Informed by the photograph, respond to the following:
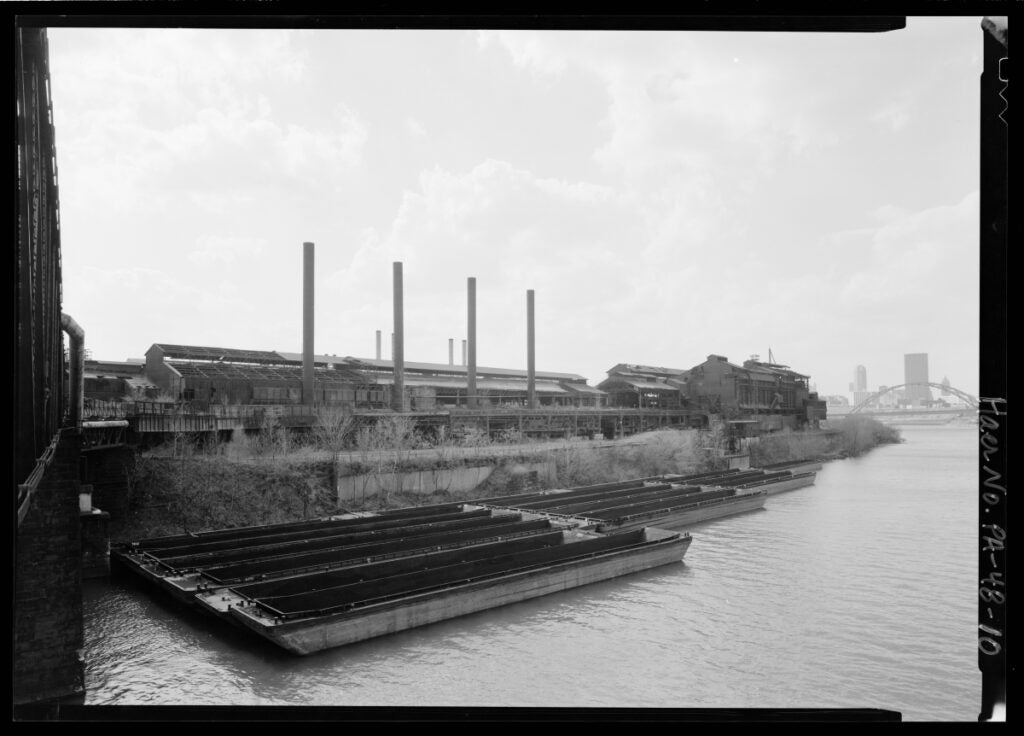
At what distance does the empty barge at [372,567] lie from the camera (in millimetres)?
10008

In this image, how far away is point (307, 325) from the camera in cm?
2412

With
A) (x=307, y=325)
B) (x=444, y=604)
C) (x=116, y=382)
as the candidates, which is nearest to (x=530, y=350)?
(x=307, y=325)

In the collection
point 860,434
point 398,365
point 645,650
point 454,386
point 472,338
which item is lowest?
point 645,650

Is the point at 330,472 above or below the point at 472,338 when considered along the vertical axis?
below

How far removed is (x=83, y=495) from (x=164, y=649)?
3985mm

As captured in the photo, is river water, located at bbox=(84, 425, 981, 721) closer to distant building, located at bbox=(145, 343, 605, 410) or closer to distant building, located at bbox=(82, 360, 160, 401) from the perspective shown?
distant building, located at bbox=(82, 360, 160, 401)

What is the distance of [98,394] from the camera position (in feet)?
63.7

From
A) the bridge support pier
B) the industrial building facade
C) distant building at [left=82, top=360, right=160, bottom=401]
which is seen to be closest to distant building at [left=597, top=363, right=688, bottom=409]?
the industrial building facade

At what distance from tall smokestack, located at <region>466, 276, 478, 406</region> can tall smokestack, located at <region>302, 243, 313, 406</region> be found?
8.29 meters

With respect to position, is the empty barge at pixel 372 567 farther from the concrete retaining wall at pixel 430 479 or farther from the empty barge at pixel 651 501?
the concrete retaining wall at pixel 430 479

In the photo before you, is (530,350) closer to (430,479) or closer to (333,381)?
(333,381)

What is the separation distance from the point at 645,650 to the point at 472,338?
21.4 metres

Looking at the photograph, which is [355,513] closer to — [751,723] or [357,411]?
[357,411]

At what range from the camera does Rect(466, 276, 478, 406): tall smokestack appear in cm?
3053
